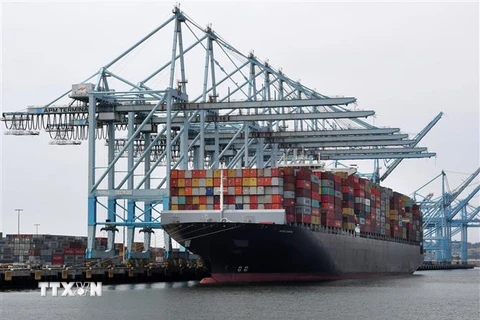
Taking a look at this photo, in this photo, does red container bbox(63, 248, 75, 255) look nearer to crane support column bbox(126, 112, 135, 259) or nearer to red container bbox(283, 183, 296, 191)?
crane support column bbox(126, 112, 135, 259)

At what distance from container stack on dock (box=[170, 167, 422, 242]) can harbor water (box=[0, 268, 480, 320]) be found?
5.66 m

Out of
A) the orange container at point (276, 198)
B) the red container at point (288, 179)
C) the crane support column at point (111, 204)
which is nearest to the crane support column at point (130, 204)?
the crane support column at point (111, 204)

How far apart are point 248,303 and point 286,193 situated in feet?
60.5

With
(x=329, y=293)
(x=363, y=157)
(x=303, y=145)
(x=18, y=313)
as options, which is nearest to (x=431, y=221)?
(x=363, y=157)

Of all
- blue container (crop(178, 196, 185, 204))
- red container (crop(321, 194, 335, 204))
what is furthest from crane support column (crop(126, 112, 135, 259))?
red container (crop(321, 194, 335, 204))

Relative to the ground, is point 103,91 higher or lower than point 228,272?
higher

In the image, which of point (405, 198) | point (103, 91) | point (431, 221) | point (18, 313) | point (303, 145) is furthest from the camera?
point (431, 221)

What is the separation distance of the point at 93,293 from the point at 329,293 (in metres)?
13.3

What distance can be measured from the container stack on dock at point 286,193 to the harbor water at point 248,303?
5.66 meters

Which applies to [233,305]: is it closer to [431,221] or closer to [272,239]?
[272,239]

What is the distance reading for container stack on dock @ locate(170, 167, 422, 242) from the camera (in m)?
66.5

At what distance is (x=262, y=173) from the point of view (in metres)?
66.4

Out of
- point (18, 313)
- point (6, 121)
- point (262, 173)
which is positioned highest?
point (6, 121)

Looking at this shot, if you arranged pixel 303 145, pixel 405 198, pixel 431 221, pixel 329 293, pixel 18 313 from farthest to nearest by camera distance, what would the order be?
pixel 431 221
pixel 405 198
pixel 303 145
pixel 329 293
pixel 18 313
